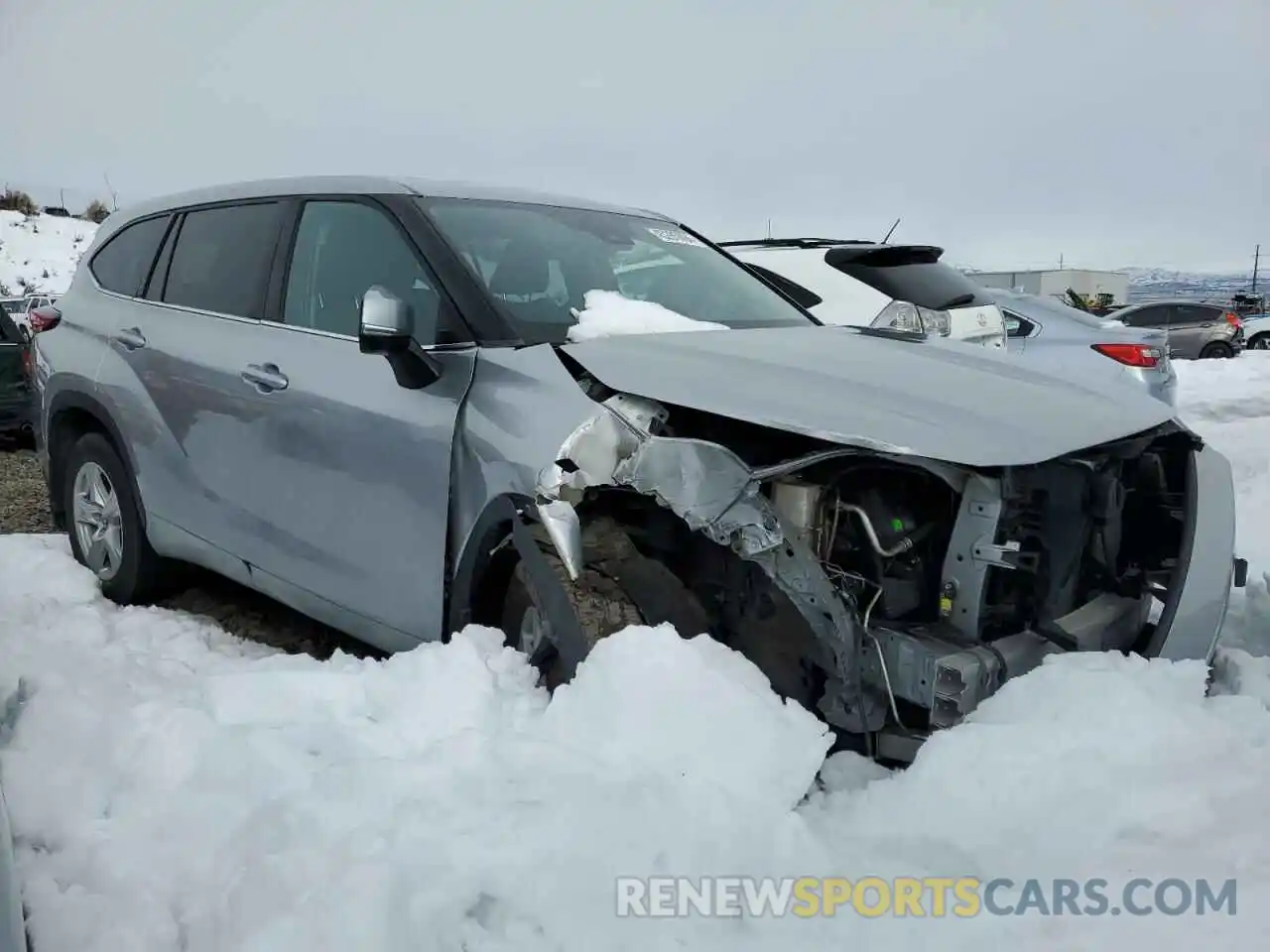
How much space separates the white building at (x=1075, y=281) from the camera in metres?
38.9

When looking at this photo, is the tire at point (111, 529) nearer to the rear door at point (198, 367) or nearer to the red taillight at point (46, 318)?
the rear door at point (198, 367)

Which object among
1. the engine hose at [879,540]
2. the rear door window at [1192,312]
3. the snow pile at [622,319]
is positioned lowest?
the engine hose at [879,540]

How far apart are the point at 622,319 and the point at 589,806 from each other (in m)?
1.38

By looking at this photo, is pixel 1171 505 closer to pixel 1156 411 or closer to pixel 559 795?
pixel 1156 411

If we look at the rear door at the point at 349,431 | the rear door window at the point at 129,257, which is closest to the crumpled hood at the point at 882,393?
the rear door at the point at 349,431

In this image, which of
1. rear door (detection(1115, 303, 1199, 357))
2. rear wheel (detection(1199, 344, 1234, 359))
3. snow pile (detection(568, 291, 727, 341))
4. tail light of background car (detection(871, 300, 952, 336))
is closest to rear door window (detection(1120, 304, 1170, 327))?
rear door (detection(1115, 303, 1199, 357))

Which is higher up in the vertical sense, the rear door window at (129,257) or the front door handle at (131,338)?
the rear door window at (129,257)

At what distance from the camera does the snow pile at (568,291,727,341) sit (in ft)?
9.30

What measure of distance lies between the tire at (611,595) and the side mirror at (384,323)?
0.61 metres

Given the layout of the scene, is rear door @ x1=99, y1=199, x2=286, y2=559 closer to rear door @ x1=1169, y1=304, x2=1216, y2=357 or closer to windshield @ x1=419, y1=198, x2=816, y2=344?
windshield @ x1=419, y1=198, x2=816, y2=344

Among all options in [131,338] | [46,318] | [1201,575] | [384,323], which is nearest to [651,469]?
[384,323]

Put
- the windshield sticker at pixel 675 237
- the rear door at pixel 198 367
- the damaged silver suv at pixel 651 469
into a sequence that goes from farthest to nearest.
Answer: the windshield sticker at pixel 675 237 → the rear door at pixel 198 367 → the damaged silver suv at pixel 651 469

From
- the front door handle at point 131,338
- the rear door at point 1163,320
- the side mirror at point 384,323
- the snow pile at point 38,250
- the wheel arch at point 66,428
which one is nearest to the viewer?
the side mirror at point 384,323

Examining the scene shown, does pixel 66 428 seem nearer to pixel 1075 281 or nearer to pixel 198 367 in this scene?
pixel 198 367
